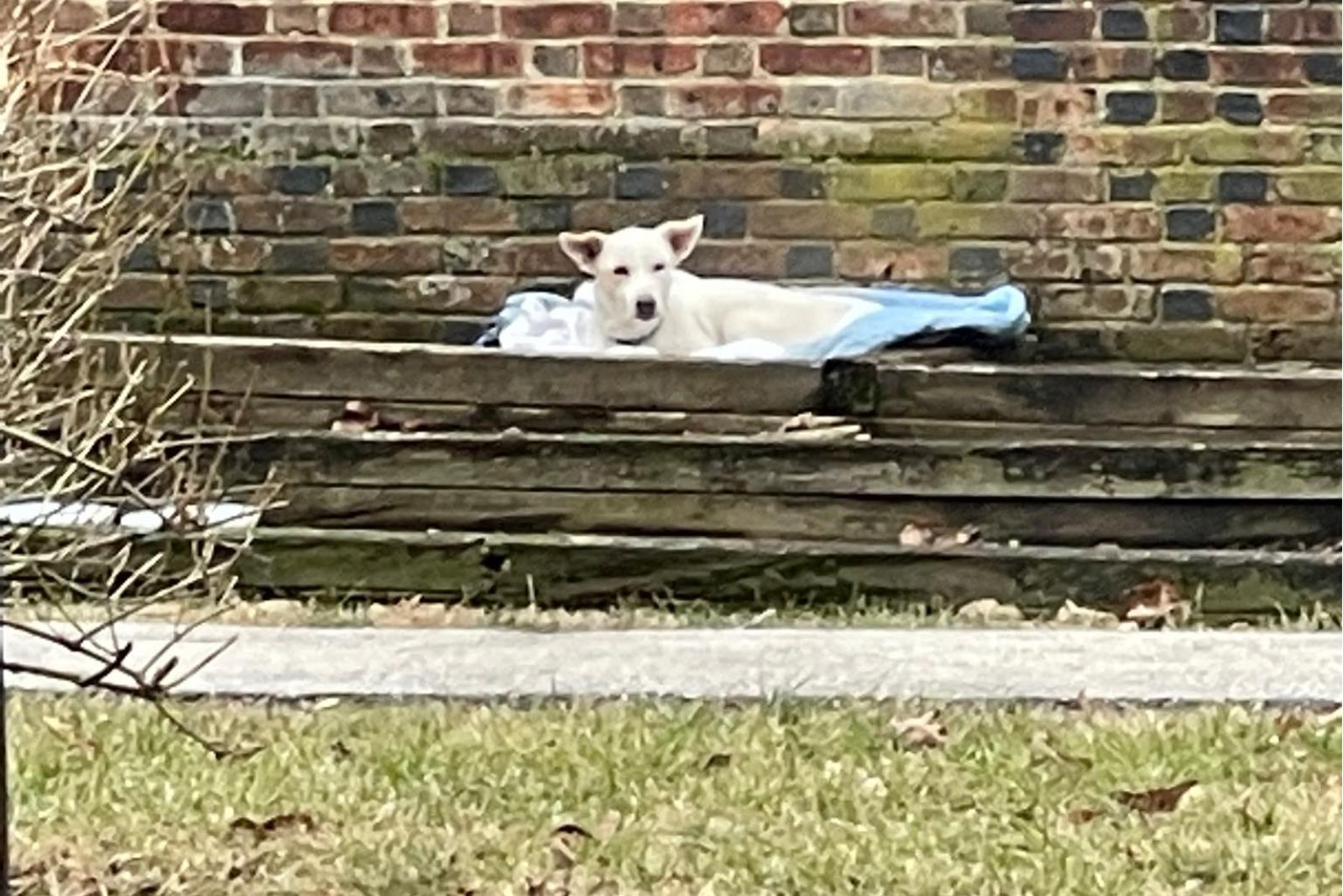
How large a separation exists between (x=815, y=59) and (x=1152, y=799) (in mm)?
3837

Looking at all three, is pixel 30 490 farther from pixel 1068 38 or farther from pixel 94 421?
pixel 1068 38

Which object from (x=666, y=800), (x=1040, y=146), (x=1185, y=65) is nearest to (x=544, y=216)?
(x=1040, y=146)

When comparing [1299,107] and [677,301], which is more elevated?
[1299,107]

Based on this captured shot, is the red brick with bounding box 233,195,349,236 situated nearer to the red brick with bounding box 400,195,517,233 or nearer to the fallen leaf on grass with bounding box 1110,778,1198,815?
the red brick with bounding box 400,195,517,233

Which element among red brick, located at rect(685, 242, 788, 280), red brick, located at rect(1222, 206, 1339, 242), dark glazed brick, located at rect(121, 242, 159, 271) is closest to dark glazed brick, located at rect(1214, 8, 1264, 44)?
red brick, located at rect(1222, 206, 1339, 242)

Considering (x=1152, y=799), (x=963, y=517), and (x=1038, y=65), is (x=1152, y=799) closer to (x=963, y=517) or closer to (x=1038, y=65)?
(x=963, y=517)

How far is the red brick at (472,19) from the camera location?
294 inches

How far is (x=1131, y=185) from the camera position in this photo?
750 centimetres

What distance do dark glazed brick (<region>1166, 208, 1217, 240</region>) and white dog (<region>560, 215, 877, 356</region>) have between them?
3.30 ft

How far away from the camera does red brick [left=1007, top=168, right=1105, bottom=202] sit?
24.6 feet

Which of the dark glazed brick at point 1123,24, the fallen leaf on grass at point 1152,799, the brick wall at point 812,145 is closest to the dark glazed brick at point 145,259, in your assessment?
the brick wall at point 812,145

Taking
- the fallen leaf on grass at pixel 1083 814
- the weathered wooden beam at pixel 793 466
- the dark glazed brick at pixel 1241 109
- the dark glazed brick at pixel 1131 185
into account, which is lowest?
the fallen leaf on grass at pixel 1083 814

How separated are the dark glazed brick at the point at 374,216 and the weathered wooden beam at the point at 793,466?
1672 millimetres

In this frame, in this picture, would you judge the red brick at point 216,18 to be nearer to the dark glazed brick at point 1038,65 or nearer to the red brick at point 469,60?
the red brick at point 469,60
